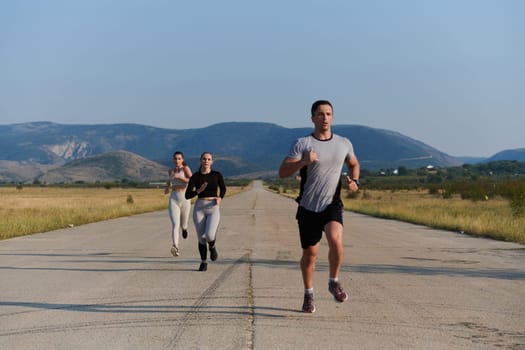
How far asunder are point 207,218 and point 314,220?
4.64 m

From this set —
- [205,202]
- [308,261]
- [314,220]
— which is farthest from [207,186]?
[314,220]

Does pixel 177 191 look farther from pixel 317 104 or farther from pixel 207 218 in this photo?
pixel 317 104

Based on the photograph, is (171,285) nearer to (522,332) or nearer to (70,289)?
(70,289)

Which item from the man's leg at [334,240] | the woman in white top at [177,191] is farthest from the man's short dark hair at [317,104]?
the woman in white top at [177,191]

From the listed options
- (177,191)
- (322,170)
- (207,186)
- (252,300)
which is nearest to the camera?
(322,170)

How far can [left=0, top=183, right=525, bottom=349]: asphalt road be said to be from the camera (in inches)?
269

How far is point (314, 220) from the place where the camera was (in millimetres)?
7863

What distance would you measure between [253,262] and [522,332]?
6967 millimetres

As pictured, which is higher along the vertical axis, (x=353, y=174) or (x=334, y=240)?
(x=353, y=174)

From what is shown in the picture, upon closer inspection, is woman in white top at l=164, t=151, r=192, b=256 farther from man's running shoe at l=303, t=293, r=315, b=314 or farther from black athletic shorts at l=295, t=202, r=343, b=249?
black athletic shorts at l=295, t=202, r=343, b=249

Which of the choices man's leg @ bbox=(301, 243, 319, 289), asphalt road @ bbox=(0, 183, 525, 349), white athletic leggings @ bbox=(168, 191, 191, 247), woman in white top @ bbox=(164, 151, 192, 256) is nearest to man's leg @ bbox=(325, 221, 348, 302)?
man's leg @ bbox=(301, 243, 319, 289)

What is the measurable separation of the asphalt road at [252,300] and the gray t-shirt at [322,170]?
124 cm

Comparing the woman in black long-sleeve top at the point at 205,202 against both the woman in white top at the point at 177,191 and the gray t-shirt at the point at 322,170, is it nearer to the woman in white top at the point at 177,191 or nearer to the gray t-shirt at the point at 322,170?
the woman in white top at the point at 177,191

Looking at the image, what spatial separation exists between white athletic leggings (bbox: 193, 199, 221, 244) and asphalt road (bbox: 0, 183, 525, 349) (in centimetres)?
59
